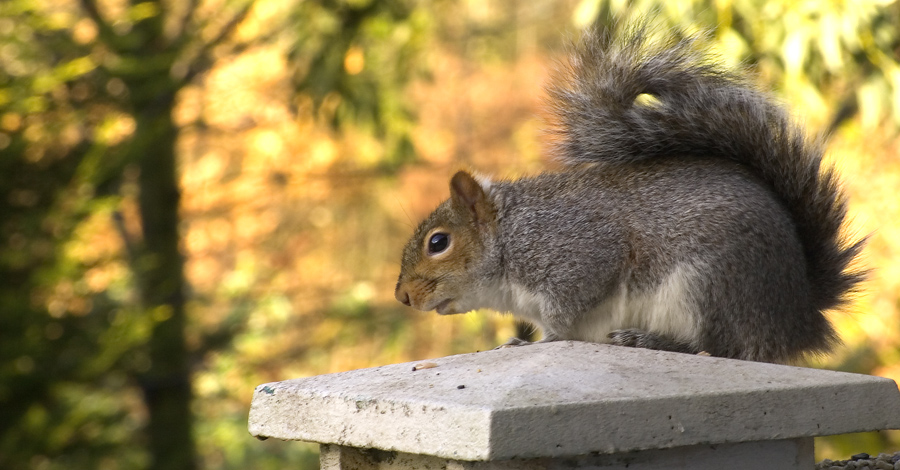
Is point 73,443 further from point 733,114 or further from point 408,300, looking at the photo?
point 733,114

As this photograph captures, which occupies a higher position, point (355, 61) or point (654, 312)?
point (355, 61)

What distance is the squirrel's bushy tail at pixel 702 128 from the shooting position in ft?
6.03

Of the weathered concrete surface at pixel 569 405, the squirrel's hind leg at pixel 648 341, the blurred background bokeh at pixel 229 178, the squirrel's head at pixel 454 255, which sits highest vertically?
the blurred background bokeh at pixel 229 178

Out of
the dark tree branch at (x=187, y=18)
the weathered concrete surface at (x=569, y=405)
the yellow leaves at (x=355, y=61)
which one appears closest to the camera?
the weathered concrete surface at (x=569, y=405)

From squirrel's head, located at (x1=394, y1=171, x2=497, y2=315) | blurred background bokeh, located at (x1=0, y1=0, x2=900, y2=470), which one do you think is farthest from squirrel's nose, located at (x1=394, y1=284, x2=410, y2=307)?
blurred background bokeh, located at (x1=0, y1=0, x2=900, y2=470)

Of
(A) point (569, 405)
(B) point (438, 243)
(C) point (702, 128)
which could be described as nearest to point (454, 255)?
(B) point (438, 243)

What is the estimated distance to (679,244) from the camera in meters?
1.72

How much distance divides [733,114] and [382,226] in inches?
232

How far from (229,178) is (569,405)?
4102 mm

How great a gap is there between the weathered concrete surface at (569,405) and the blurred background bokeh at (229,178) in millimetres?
638

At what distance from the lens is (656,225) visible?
5.79 ft

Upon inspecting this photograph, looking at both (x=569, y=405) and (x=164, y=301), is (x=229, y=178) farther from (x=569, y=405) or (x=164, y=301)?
(x=569, y=405)

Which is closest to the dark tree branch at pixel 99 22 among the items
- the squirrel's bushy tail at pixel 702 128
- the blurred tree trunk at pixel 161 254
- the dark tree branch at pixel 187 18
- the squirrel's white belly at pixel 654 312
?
the blurred tree trunk at pixel 161 254

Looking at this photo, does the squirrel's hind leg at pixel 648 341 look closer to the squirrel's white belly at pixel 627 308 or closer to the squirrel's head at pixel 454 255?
the squirrel's white belly at pixel 627 308
